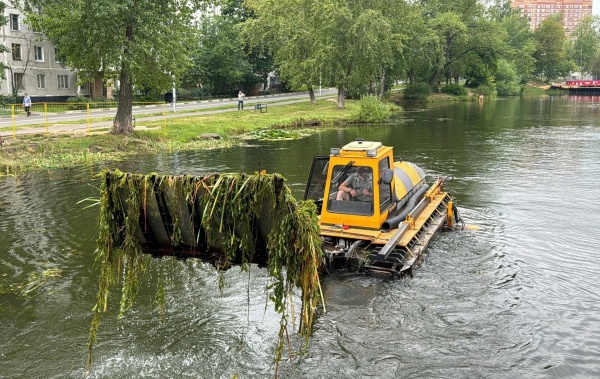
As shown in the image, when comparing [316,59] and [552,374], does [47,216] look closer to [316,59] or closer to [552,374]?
[552,374]

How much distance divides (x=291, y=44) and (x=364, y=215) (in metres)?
39.7

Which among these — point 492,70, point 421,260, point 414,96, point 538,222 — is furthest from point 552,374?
point 492,70

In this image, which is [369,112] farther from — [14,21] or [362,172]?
[362,172]

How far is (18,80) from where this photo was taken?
5078 centimetres

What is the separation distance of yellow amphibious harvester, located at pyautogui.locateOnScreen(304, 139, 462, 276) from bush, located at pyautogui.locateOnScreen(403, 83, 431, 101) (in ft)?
195

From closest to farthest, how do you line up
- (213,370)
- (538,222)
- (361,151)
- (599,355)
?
(213,370) → (599,355) → (361,151) → (538,222)

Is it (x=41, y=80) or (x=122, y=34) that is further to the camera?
(x=41, y=80)

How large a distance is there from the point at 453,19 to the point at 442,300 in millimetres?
62545

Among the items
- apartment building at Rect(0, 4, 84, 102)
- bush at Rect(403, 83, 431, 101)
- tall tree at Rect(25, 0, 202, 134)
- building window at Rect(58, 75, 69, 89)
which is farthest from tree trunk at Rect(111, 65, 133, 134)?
bush at Rect(403, 83, 431, 101)

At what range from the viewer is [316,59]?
47.7 metres

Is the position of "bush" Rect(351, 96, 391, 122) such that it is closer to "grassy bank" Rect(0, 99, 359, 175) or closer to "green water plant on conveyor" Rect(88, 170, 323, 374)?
"grassy bank" Rect(0, 99, 359, 175)

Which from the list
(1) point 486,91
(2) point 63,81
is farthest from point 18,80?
(1) point 486,91

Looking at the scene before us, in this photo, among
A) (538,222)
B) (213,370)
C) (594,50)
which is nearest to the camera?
(213,370)

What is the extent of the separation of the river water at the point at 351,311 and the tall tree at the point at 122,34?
10.1 m
